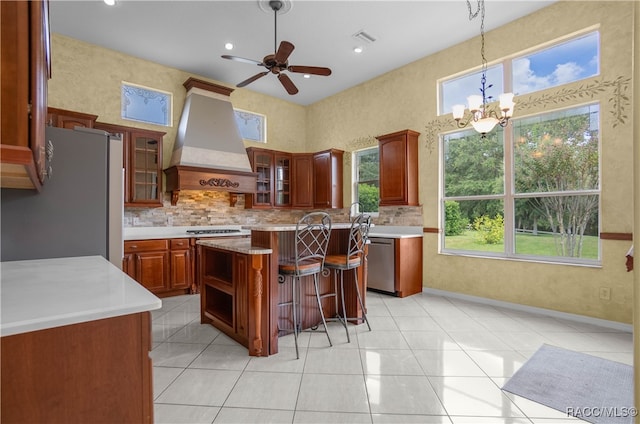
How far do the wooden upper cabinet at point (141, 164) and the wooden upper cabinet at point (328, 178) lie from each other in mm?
2828

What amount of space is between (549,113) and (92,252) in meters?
4.80

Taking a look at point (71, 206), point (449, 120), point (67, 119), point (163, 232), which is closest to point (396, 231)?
point (449, 120)

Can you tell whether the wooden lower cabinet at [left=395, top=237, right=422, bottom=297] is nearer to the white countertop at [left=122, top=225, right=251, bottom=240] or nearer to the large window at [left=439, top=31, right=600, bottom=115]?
the large window at [left=439, top=31, right=600, bottom=115]

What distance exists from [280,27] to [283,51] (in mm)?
1272

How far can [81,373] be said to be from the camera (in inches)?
34.5

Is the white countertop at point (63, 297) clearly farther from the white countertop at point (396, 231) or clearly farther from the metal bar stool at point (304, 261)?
the white countertop at point (396, 231)

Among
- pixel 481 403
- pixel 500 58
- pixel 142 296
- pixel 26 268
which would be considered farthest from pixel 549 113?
pixel 26 268

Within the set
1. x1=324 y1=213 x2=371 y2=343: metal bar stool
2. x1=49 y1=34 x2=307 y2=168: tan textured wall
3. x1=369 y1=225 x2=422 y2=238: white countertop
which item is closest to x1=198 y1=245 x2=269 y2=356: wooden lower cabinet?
x1=324 y1=213 x2=371 y2=343: metal bar stool

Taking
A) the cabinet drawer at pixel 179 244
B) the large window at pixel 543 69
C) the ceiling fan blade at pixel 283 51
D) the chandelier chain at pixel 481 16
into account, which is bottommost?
the cabinet drawer at pixel 179 244

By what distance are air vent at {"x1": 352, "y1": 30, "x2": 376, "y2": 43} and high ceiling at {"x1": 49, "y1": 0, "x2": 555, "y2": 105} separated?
0.04m

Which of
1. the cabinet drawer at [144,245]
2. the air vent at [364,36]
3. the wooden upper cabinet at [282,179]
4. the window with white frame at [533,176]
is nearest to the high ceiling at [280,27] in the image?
the air vent at [364,36]

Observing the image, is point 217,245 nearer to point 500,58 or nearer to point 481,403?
point 481,403

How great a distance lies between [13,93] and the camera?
83 centimetres

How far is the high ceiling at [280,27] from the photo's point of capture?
3.54 metres
